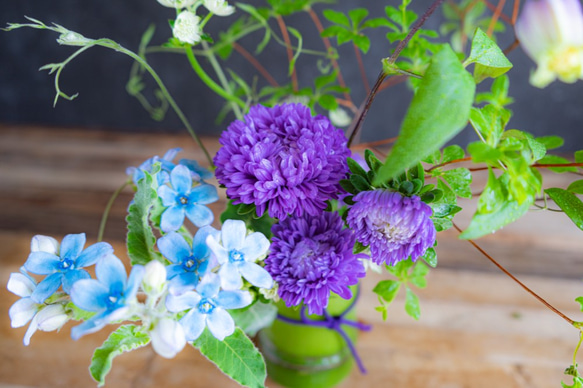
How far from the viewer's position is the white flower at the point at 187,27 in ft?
0.92

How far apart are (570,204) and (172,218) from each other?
226mm

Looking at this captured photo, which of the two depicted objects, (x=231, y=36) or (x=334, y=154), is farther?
(x=231, y=36)

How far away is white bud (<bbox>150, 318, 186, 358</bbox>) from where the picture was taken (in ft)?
0.64

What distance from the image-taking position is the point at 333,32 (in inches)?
13.6

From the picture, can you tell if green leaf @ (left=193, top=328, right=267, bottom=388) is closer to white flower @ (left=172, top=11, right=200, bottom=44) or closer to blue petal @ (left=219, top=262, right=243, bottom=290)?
blue petal @ (left=219, top=262, right=243, bottom=290)

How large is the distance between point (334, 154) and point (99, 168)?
571 mm

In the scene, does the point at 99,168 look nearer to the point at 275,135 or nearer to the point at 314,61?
the point at 314,61

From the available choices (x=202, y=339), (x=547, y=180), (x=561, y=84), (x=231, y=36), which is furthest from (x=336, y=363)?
(x=561, y=84)

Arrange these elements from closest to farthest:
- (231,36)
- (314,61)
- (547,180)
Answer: (231,36) < (547,180) < (314,61)

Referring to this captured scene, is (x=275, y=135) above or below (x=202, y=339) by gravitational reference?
above

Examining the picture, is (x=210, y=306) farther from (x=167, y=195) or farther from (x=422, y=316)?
(x=422, y=316)

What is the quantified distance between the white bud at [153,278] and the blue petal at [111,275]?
0.07 feet

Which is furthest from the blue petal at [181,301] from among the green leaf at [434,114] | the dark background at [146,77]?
the dark background at [146,77]

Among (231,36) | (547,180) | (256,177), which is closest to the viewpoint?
(256,177)
